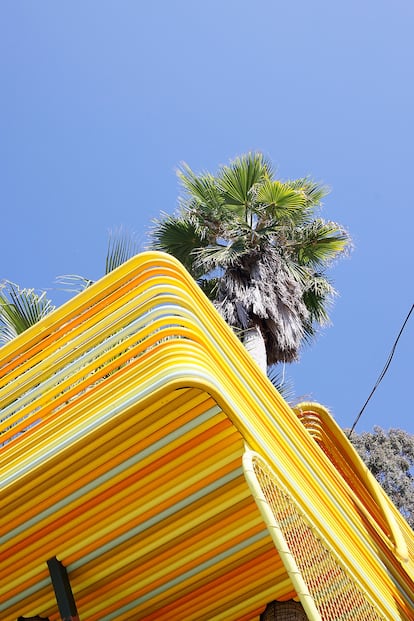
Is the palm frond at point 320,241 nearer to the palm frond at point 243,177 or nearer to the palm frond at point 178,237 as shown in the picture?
the palm frond at point 243,177

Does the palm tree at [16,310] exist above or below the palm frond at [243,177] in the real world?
below

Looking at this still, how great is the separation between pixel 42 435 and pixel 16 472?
7.2 inches

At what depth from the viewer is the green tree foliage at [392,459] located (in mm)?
19172

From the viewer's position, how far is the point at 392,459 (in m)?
20.1

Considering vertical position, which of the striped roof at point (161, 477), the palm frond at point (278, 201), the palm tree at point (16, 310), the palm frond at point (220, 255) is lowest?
the striped roof at point (161, 477)

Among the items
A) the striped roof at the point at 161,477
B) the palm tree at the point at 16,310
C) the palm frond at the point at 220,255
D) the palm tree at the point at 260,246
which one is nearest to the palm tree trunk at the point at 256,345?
the palm tree at the point at 260,246

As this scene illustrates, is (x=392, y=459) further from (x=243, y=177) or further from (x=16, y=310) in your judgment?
(x=16, y=310)

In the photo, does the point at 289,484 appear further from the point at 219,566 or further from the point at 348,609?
the point at 219,566

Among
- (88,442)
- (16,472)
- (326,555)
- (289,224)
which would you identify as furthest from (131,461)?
(289,224)

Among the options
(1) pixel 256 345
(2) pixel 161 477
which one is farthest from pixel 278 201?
(2) pixel 161 477

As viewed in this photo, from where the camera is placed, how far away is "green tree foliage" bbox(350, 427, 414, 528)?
62.9 feet

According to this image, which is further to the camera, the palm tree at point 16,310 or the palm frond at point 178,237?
the palm frond at point 178,237

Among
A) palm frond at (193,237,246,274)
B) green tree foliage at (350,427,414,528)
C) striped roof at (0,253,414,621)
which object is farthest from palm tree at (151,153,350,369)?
green tree foliage at (350,427,414,528)

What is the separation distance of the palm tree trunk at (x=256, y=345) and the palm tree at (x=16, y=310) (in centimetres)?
302
